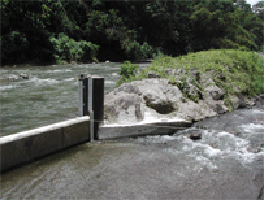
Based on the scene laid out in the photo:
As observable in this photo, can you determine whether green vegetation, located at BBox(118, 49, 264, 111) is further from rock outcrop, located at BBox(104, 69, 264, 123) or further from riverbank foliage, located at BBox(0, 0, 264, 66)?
riverbank foliage, located at BBox(0, 0, 264, 66)

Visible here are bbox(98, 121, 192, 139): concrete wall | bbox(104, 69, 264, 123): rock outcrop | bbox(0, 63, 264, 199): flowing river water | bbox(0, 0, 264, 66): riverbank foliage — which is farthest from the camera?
bbox(0, 0, 264, 66): riverbank foliage

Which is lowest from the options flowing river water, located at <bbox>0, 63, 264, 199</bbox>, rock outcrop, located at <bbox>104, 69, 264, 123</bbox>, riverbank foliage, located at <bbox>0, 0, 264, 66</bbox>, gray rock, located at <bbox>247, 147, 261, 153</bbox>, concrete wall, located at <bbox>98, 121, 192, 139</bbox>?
flowing river water, located at <bbox>0, 63, 264, 199</bbox>

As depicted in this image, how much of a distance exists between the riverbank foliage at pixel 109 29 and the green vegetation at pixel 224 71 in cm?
1082

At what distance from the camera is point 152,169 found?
4672 mm

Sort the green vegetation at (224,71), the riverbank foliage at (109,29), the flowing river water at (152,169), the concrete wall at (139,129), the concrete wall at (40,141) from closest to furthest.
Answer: the flowing river water at (152,169) → the concrete wall at (40,141) → the concrete wall at (139,129) → the green vegetation at (224,71) → the riverbank foliage at (109,29)

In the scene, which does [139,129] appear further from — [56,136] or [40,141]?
[40,141]

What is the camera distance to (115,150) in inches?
216

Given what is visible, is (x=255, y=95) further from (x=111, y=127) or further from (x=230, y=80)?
(x=111, y=127)

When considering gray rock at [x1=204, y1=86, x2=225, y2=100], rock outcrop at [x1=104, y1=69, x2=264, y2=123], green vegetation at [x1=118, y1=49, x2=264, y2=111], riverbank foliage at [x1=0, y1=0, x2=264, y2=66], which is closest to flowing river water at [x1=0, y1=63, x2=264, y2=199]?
rock outcrop at [x1=104, y1=69, x2=264, y2=123]

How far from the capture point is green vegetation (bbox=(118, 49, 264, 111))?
9.79 m

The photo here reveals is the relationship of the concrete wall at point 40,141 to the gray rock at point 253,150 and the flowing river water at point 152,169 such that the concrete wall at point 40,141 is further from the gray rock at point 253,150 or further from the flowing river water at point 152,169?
the gray rock at point 253,150

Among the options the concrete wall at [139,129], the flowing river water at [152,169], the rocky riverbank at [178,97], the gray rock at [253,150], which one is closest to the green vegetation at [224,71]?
the rocky riverbank at [178,97]

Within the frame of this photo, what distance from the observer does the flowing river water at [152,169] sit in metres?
3.91

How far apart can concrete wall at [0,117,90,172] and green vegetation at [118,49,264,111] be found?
4458 millimetres
